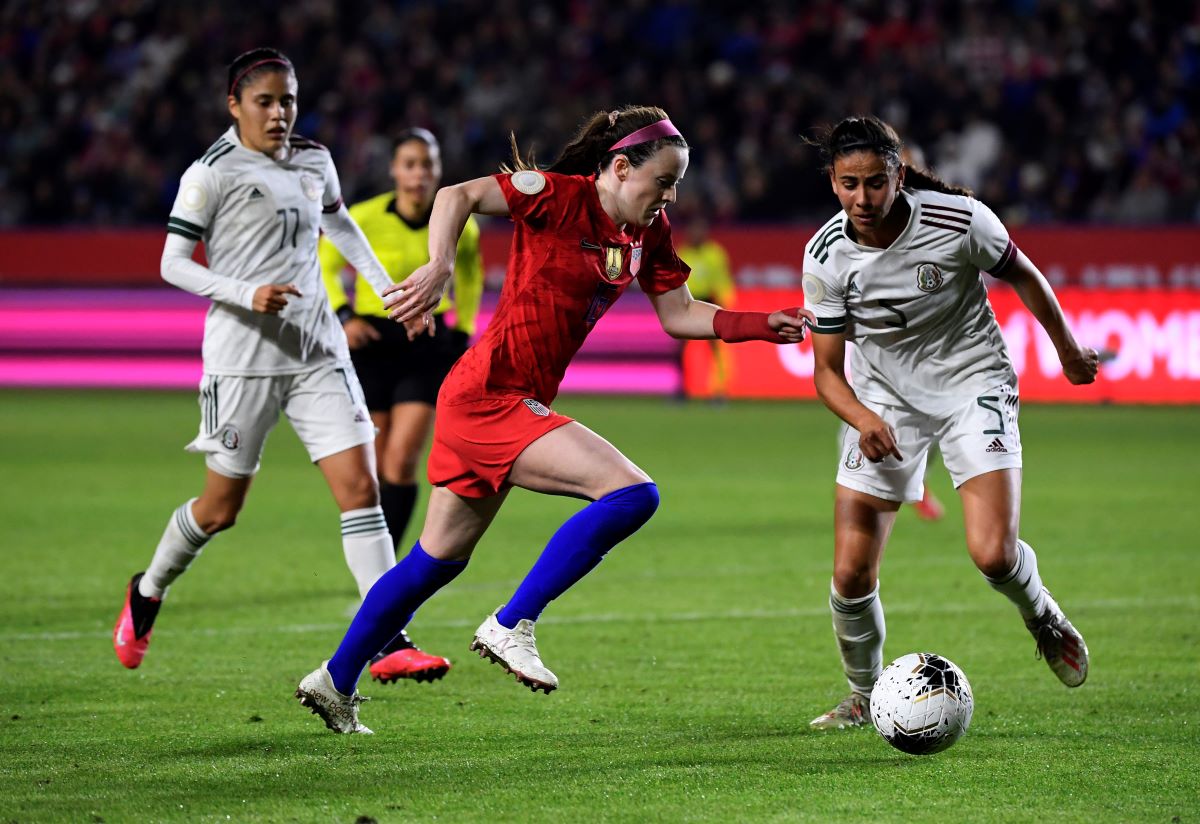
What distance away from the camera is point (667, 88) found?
22.9 meters

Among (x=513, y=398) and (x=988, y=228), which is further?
(x=988, y=228)

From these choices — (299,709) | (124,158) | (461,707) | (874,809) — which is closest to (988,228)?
(874,809)

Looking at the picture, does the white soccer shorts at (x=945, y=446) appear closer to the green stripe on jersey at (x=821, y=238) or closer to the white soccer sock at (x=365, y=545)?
the green stripe on jersey at (x=821, y=238)

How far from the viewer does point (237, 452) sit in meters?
6.46

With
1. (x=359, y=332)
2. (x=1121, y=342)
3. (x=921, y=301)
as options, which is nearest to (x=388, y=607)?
(x=921, y=301)

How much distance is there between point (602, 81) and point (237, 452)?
17806mm

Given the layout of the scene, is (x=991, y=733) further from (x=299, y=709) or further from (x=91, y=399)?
(x=91, y=399)

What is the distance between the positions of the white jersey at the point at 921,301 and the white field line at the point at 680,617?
2.26 meters

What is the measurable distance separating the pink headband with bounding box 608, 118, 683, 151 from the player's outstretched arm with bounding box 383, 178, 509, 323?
39cm

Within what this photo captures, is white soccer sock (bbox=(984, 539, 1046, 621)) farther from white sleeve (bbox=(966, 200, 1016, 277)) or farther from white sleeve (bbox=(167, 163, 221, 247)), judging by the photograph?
white sleeve (bbox=(167, 163, 221, 247))

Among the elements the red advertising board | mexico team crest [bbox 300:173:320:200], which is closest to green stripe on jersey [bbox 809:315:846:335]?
mexico team crest [bbox 300:173:320:200]

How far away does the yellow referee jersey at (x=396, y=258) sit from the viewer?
26.6ft

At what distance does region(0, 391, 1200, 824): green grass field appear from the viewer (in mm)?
4621

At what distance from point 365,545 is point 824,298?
1.97 metres
